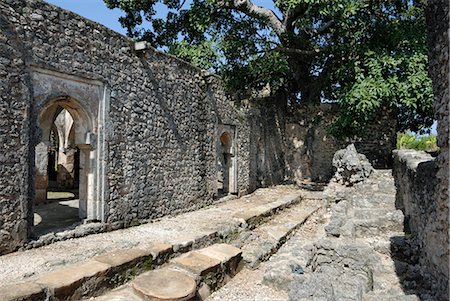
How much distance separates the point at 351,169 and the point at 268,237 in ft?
14.9

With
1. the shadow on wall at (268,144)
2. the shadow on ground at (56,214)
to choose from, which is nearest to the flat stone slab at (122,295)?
the shadow on ground at (56,214)

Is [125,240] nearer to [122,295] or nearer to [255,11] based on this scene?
[122,295]

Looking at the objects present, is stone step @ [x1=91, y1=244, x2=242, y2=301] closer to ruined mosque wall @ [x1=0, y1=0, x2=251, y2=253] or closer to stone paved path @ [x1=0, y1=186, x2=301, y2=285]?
stone paved path @ [x1=0, y1=186, x2=301, y2=285]

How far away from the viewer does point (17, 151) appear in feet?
16.6

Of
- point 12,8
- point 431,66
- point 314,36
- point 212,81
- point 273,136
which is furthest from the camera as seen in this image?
point 273,136

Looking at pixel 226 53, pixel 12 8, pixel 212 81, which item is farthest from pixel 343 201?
pixel 12 8

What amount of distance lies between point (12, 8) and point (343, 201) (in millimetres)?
8243

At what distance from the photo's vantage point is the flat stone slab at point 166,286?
3.42 meters

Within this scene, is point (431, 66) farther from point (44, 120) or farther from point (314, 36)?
point (314, 36)

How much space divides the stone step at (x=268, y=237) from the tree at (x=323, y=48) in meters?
4.70

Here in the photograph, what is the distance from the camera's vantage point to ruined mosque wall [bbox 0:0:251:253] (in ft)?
16.5

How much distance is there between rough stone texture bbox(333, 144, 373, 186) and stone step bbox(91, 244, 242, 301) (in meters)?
6.20

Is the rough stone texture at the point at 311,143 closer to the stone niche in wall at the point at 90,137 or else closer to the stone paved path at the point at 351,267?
the stone paved path at the point at 351,267

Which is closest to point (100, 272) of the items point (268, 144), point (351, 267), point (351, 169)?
point (351, 267)
